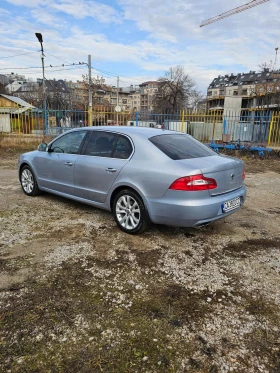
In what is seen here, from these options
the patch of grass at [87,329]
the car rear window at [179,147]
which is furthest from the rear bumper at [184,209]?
the patch of grass at [87,329]

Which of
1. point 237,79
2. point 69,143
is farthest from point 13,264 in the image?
point 237,79

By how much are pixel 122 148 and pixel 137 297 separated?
6.89 feet

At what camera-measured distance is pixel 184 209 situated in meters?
3.21

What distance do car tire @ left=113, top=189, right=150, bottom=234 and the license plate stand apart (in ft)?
3.20

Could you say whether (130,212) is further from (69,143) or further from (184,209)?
(69,143)

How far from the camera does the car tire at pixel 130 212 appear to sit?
3561mm

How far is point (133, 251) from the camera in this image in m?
3.31

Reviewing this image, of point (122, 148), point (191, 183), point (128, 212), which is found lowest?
point (128, 212)

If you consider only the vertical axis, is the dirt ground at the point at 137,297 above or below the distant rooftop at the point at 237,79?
below

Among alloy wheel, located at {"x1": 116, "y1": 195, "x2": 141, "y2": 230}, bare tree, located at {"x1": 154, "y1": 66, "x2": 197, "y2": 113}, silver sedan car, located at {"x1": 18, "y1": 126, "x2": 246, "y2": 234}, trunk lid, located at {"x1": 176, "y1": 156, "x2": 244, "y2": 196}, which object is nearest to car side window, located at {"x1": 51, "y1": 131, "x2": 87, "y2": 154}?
silver sedan car, located at {"x1": 18, "y1": 126, "x2": 246, "y2": 234}

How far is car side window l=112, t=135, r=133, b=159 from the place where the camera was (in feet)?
12.4

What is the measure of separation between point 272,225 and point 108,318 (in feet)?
10.6

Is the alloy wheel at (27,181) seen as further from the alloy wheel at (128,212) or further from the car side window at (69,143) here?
the alloy wheel at (128,212)

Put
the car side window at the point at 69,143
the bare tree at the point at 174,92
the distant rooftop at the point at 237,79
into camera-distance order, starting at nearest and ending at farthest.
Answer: the car side window at the point at 69,143 → the bare tree at the point at 174,92 → the distant rooftop at the point at 237,79
